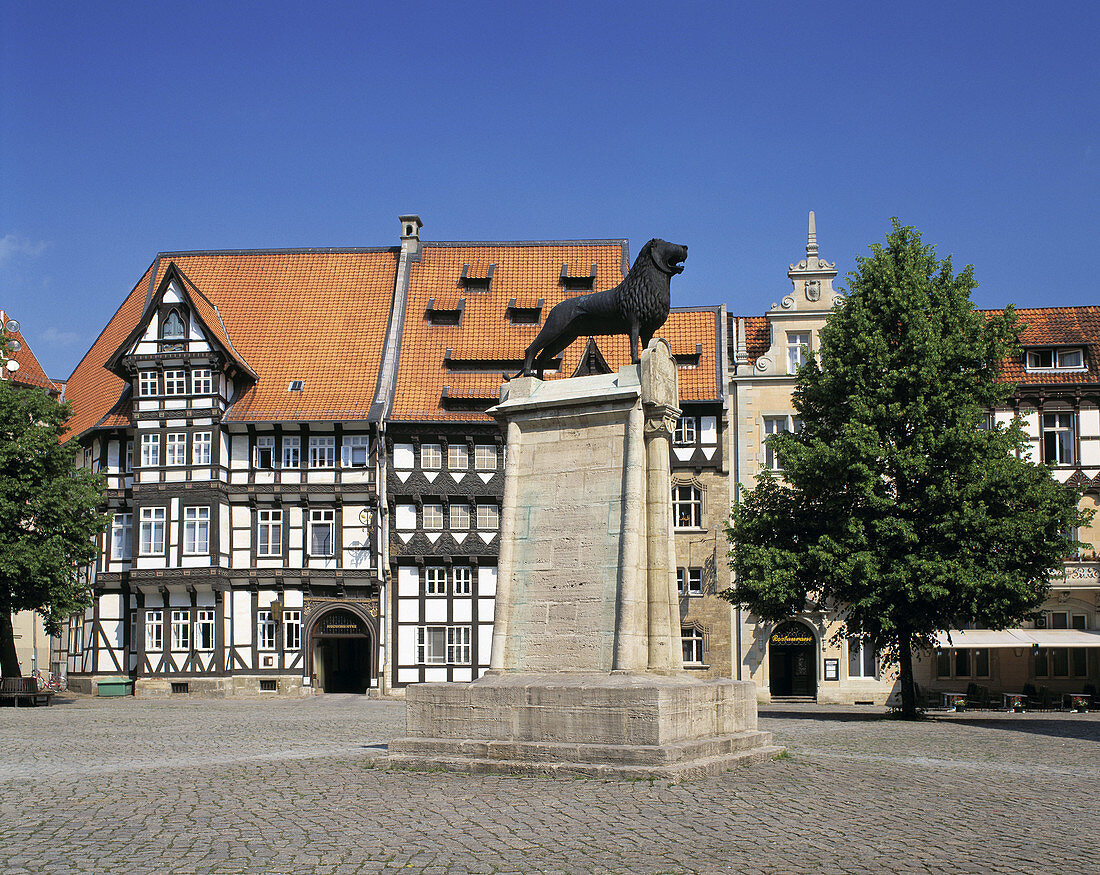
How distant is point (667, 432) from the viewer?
47.1ft

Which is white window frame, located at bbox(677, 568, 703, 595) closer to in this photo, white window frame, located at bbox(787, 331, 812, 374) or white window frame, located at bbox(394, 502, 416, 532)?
white window frame, located at bbox(787, 331, 812, 374)

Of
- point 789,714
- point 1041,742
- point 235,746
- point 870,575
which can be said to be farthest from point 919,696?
point 235,746

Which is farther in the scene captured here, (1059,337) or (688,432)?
(688,432)

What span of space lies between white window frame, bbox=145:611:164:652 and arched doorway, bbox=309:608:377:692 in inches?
195

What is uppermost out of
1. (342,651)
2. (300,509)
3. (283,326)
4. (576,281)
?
(576,281)

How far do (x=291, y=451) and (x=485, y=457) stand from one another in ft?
21.3

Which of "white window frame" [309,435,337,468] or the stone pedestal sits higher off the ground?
"white window frame" [309,435,337,468]

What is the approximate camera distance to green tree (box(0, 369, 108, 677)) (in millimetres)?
32906

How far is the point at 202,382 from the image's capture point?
1593 inches

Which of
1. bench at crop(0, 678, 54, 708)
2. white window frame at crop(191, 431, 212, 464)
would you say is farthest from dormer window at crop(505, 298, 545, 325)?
bench at crop(0, 678, 54, 708)

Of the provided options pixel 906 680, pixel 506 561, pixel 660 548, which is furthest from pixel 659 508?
pixel 906 680

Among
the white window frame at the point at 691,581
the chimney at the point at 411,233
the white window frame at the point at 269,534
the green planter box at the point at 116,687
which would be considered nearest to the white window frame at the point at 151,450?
the white window frame at the point at 269,534

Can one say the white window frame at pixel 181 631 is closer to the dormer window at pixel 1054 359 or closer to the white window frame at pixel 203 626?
the white window frame at pixel 203 626

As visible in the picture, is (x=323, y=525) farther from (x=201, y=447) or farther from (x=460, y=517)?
(x=201, y=447)
